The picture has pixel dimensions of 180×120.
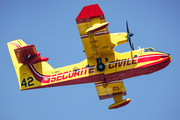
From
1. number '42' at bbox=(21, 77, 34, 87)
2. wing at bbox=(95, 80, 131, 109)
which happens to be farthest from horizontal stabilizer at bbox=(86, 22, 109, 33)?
wing at bbox=(95, 80, 131, 109)

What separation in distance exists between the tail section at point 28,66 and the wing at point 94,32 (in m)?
4.08

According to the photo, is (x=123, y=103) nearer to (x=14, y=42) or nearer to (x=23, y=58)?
(x=23, y=58)

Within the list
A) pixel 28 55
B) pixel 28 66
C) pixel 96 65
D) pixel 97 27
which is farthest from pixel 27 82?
pixel 97 27

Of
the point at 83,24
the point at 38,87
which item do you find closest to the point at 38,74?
the point at 38,87

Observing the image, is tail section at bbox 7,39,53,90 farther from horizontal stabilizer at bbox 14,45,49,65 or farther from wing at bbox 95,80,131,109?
wing at bbox 95,80,131,109

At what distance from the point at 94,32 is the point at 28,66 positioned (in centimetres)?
649

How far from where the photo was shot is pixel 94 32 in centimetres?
1748

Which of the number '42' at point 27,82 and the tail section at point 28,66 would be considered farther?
the number '42' at point 27,82

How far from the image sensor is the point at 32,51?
60.9 ft

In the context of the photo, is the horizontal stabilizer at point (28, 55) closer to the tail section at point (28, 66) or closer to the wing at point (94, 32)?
the tail section at point (28, 66)

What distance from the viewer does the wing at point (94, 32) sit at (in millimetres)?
16547

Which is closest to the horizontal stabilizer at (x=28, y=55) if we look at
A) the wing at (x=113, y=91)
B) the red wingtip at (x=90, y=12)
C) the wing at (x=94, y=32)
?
the wing at (x=94, y=32)

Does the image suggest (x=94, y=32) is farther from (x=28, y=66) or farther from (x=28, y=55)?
(x=28, y=66)

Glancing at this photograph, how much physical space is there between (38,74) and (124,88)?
26.5ft
